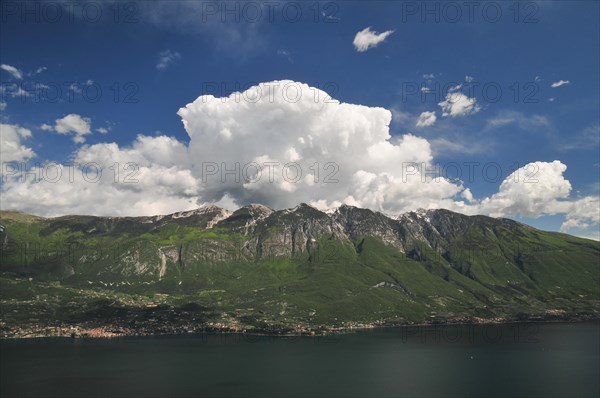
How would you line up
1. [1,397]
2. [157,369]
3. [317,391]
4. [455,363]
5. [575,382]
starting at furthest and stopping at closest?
[455,363], [157,369], [575,382], [317,391], [1,397]

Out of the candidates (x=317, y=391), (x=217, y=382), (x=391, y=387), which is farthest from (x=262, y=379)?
(x=391, y=387)

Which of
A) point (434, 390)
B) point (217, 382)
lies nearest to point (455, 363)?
point (434, 390)

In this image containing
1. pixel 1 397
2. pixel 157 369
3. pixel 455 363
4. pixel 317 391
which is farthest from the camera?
pixel 455 363

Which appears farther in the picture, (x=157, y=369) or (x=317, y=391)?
(x=157, y=369)

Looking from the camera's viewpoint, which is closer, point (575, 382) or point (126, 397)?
point (126, 397)

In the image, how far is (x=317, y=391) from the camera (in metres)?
146

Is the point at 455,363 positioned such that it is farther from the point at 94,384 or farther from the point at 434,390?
the point at 94,384

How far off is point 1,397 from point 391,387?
132810 mm

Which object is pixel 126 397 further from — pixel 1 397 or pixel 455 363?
pixel 455 363

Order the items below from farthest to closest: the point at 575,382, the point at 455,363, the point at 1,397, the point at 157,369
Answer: the point at 455,363
the point at 157,369
the point at 575,382
the point at 1,397

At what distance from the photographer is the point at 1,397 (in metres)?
136

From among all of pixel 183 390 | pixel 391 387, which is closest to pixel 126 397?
pixel 183 390

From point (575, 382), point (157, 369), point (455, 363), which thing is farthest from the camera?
point (455, 363)

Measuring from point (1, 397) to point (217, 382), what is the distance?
7019 cm
